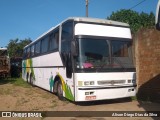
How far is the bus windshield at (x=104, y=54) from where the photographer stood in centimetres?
902

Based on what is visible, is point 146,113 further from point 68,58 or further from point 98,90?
point 68,58

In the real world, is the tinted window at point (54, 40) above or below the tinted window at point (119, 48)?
above

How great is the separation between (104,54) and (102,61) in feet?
0.92

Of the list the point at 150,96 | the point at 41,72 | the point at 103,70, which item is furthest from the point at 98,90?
the point at 41,72

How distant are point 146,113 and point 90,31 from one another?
3.53 m

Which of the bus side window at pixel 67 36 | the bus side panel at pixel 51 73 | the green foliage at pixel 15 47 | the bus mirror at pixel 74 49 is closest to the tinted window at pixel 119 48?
the bus mirror at pixel 74 49

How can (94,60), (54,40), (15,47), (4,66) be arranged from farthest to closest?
(15,47) → (4,66) → (54,40) → (94,60)

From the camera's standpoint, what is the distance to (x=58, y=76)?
11.1m

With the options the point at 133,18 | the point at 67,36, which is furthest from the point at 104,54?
the point at 133,18

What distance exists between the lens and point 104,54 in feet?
30.7

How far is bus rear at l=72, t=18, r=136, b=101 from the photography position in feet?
29.5

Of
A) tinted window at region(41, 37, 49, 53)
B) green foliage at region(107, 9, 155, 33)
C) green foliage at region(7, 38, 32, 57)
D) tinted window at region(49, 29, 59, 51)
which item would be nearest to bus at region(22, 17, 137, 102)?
tinted window at region(49, 29, 59, 51)

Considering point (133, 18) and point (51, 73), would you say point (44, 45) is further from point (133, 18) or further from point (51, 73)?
point (133, 18)

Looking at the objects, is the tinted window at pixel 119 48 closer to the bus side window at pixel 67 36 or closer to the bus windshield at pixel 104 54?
the bus windshield at pixel 104 54
